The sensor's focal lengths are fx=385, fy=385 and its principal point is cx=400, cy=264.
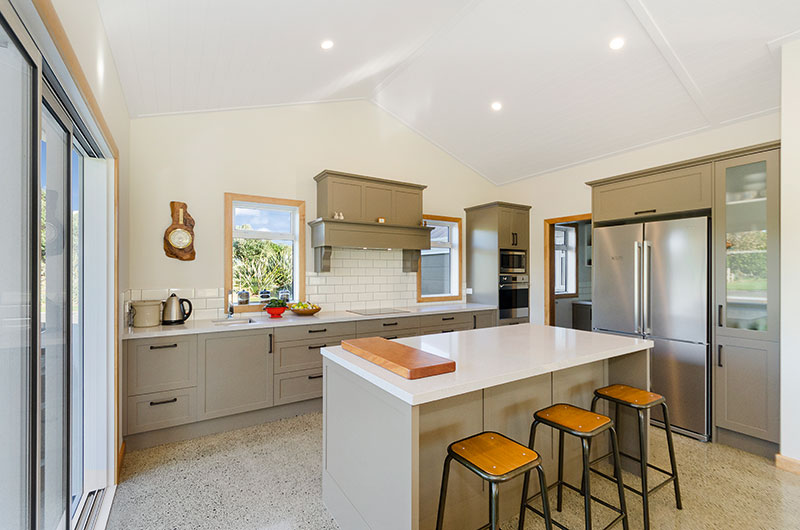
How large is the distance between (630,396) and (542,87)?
295 cm

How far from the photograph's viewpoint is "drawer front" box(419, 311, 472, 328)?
4.34m

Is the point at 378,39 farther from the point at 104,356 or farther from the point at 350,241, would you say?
the point at 104,356

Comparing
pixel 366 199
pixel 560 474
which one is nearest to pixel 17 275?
pixel 560 474

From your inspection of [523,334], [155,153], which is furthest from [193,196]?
[523,334]

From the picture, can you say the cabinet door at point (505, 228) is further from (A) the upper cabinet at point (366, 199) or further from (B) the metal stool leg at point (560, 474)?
(B) the metal stool leg at point (560, 474)

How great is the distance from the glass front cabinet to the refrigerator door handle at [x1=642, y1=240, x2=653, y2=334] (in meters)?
0.45

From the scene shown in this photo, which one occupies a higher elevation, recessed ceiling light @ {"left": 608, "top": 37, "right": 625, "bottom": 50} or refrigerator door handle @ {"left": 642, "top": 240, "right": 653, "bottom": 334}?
recessed ceiling light @ {"left": 608, "top": 37, "right": 625, "bottom": 50}

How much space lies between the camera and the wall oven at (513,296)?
5.08 metres

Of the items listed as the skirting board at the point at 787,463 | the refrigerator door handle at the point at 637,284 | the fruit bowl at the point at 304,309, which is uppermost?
the refrigerator door handle at the point at 637,284

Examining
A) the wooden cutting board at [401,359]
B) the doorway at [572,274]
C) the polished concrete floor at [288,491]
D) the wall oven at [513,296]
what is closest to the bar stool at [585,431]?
the polished concrete floor at [288,491]

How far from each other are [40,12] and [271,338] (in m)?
2.72

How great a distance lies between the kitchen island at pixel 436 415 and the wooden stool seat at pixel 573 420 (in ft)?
0.61

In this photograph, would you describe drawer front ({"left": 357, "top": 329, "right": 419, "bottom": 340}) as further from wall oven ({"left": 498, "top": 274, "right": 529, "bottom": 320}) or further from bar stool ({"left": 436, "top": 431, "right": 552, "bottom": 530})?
bar stool ({"left": 436, "top": 431, "right": 552, "bottom": 530})

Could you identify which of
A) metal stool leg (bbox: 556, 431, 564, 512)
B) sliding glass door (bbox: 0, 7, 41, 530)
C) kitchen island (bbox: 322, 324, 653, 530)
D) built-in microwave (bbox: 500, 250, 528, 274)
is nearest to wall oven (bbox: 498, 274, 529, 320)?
built-in microwave (bbox: 500, 250, 528, 274)
